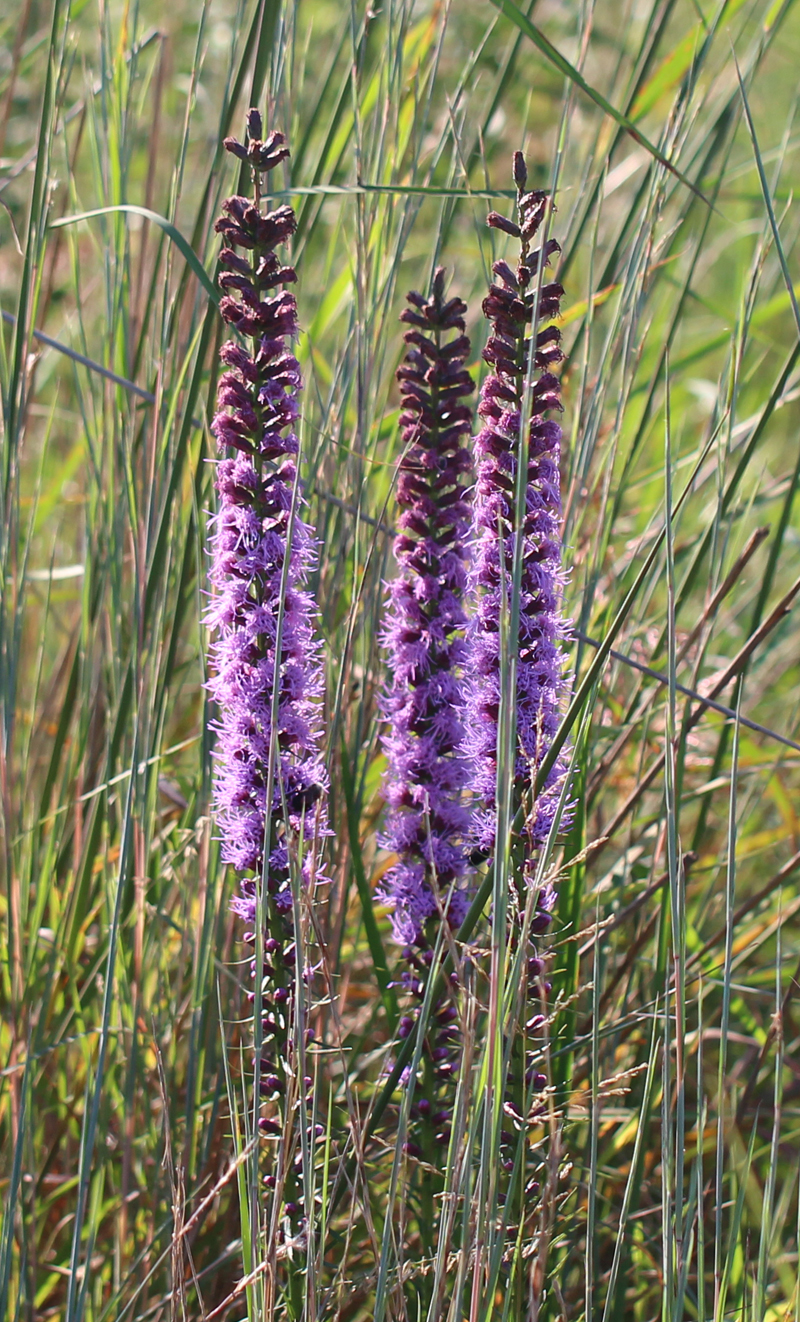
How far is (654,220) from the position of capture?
6.28 feet

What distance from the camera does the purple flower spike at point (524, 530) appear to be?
1419mm

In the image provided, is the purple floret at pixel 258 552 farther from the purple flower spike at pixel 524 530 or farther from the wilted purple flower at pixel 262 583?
the purple flower spike at pixel 524 530

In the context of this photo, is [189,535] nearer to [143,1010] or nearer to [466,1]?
[143,1010]

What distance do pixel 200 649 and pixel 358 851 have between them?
1.52ft

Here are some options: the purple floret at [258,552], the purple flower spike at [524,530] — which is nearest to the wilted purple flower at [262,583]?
the purple floret at [258,552]

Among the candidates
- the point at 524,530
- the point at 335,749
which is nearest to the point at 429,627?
the point at 524,530

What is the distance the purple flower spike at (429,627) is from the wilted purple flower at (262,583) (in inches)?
5.3

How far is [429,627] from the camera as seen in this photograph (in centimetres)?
158

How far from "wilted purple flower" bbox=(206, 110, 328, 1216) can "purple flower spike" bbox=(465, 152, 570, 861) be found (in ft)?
0.77

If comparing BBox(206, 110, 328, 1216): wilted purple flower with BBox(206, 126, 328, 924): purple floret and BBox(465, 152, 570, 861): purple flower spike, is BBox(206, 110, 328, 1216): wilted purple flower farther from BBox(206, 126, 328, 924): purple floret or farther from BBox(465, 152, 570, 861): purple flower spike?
BBox(465, 152, 570, 861): purple flower spike

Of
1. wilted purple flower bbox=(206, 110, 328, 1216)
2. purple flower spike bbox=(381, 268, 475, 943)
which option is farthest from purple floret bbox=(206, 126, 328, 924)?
purple flower spike bbox=(381, 268, 475, 943)

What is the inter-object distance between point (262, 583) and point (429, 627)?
25cm

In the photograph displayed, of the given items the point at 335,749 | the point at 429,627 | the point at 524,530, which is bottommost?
the point at 335,749

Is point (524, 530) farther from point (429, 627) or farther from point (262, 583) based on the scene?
point (262, 583)
